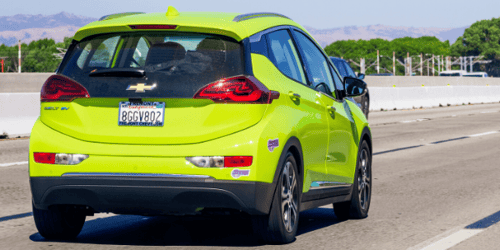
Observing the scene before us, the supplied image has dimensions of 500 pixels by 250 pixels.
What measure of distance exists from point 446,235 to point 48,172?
9.98 feet

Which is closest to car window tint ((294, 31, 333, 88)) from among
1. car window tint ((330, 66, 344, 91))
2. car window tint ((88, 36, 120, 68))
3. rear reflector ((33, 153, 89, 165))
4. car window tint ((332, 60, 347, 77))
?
car window tint ((330, 66, 344, 91))

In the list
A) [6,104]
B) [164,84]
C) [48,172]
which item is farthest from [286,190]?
[6,104]

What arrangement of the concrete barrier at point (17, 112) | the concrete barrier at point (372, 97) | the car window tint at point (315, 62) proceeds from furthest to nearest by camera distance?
the concrete barrier at point (372, 97), the concrete barrier at point (17, 112), the car window tint at point (315, 62)

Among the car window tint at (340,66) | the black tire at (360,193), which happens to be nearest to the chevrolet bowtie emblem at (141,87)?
the black tire at (360,193)

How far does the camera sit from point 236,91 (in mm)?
5590

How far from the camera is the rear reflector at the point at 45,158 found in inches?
223

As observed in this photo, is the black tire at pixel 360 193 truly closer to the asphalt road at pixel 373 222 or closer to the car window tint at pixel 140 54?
the asphalt road at pixel 373 222

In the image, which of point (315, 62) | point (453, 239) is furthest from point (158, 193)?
point (453, 239)

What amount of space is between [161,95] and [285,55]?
3.98 ft

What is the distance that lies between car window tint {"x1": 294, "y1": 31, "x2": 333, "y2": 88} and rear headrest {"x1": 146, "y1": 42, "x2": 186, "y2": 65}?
136 centimetres

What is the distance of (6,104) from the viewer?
58.9 ft

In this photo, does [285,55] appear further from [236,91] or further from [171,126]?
[171,126]

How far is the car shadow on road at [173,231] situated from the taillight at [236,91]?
82cm

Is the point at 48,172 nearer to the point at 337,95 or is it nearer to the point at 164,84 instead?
the point at 164,84
